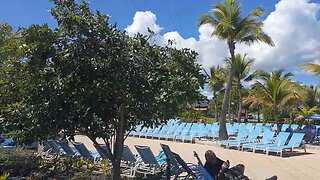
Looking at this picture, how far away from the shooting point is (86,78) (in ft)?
17.7

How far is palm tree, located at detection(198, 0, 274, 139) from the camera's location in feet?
63.9

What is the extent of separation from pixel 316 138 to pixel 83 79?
1699cm

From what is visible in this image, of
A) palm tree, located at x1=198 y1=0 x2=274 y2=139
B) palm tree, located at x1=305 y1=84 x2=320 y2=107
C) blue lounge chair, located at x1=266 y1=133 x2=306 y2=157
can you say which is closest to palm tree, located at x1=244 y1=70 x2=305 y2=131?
palm tree, located at x1=198 y1=0 x2=274 y2=139

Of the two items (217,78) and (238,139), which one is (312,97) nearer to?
(217,78)

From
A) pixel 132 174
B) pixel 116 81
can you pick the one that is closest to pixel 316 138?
pixel 132 174

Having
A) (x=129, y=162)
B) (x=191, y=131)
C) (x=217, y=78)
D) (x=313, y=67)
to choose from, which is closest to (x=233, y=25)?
(x=313, y=67)

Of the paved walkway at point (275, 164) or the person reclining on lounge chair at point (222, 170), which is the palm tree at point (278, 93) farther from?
the person reclining on lounge chair at point (222, 170)

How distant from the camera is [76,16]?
5207mm

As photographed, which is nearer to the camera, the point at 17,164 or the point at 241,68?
the point at 17,164

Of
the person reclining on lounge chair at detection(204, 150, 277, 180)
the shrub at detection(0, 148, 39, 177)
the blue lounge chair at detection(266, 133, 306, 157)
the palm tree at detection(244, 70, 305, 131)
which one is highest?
the palm tree at detection(244, 70, 305, 131)

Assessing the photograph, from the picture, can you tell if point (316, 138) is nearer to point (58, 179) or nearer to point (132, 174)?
point (132, 174)

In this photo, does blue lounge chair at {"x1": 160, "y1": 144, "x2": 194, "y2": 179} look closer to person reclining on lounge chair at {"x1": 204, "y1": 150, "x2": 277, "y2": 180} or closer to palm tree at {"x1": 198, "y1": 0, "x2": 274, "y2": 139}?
person reclining on lounge chair at {"x1": 204, "y1": 150, "x2": 277, "y2": 180}

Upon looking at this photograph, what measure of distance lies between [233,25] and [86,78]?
15075 mm

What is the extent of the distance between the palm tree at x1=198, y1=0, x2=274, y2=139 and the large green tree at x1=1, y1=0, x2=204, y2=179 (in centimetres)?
1439
